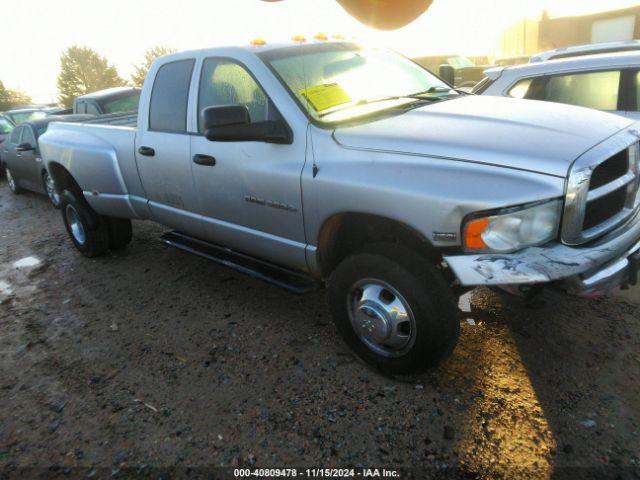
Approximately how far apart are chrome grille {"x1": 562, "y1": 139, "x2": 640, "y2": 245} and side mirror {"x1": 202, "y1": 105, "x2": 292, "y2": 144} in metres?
1.53

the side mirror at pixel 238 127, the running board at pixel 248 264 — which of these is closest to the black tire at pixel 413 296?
the running board at pixel 248 264

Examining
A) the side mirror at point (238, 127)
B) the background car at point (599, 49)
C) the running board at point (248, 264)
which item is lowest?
the running board at point (248, 264)

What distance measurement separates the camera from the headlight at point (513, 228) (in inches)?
83.6

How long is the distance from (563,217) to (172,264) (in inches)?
148

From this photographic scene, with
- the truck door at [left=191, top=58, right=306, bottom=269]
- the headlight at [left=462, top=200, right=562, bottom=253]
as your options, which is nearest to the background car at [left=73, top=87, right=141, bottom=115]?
the truck door at [left=191, top=58, right=306, bottom=269]

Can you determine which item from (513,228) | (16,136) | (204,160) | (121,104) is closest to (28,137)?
(16,136)

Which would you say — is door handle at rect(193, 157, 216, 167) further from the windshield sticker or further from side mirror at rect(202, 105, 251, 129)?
the windshield sticker

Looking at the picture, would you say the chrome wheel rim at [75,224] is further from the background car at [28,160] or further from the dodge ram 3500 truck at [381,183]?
the background car at [28,160]

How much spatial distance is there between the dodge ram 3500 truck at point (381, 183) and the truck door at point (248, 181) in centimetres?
1

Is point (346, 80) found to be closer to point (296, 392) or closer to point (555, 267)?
point (555, 267)

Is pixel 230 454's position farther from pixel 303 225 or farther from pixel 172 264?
pixel 172 264

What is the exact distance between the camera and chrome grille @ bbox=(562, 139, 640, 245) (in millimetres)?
2102

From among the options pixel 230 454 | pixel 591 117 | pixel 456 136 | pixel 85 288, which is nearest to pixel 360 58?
pixel 456 136

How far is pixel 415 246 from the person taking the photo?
267 centimetres
